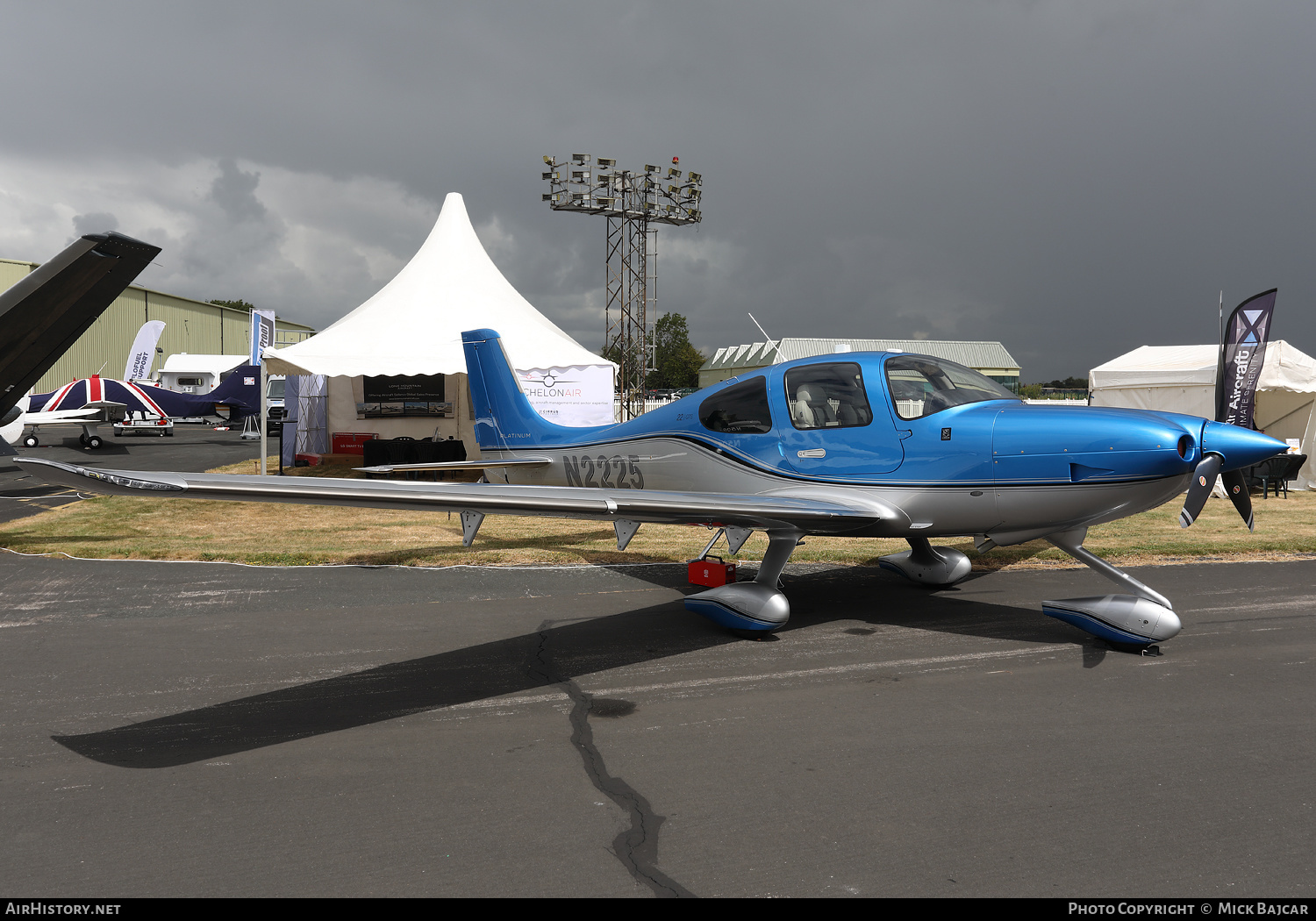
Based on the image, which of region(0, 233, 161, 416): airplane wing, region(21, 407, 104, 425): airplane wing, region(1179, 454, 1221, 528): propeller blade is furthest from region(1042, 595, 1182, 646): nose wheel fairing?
region(21, 407, 104, 425): airplane wing

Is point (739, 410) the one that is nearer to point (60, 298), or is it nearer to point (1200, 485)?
point (1200, 485)

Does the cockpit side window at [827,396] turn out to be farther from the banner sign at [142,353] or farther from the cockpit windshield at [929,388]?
the banner sign at [142,353]

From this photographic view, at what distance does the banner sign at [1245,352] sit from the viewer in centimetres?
1219

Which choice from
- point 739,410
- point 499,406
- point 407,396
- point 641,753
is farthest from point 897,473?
point 407,396

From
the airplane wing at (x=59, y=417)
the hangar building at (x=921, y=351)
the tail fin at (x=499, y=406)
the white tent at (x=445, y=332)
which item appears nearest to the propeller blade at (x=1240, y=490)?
the tail fin at (x=499, y=406)

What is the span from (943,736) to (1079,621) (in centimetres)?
239

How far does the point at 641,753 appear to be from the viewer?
13.1 feet

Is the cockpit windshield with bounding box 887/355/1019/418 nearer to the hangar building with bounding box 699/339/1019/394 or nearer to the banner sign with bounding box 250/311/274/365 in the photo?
the banner sign with bounding box 250/311/274/365

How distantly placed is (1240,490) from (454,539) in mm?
8506

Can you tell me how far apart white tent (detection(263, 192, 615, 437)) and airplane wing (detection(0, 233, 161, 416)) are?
569cm

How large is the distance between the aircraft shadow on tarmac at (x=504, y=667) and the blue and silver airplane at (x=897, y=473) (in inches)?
17.5

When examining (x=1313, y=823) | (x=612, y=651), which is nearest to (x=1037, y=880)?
(x=1313, y=823)

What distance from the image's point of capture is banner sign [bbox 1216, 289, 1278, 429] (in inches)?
480

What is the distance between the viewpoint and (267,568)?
8812mm
